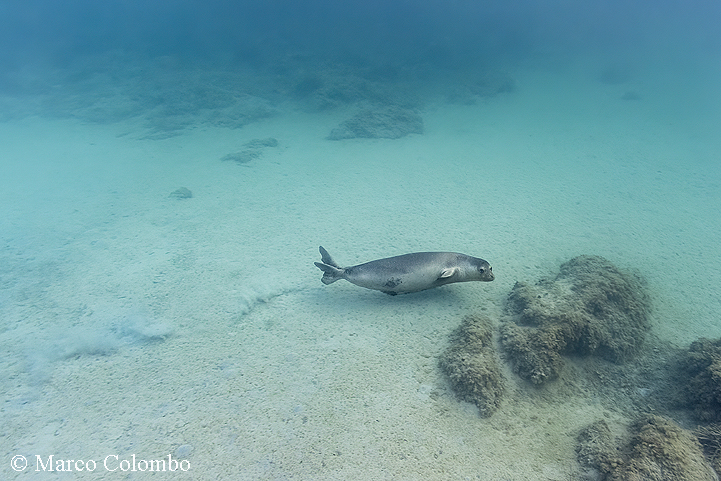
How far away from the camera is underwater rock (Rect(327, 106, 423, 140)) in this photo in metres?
10.7

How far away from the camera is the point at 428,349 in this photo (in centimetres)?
321

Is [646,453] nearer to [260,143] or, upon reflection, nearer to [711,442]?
[711,442]

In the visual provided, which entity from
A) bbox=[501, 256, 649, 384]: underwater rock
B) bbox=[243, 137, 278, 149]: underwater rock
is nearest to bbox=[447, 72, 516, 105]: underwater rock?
bbox=[243, 137, 278, 149]: underwater rock

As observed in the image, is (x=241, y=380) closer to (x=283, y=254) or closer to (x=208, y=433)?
(x=208, y=433)

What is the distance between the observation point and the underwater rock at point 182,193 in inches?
272

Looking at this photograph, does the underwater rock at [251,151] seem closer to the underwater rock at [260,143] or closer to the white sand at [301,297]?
the underwater rock at [260,143]

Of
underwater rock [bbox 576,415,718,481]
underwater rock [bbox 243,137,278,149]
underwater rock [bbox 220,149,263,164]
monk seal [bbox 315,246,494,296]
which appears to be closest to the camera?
underwater rock [bbox 576,415,718,481]

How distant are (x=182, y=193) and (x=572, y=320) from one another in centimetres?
656

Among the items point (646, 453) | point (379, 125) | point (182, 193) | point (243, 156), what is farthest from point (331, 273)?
point (379, 125)

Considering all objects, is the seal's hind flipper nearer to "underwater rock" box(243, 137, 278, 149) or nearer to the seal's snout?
the seal's snout

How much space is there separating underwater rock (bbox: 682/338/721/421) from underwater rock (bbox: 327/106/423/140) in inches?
341

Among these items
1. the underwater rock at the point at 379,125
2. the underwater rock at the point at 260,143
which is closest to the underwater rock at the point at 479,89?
the underwater rock at the point at 379,125

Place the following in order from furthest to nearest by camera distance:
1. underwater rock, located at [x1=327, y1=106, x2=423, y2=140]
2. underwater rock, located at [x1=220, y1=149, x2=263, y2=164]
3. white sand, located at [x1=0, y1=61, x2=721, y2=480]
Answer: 1. underwater rock, located at [x1=327, y1=106, x2=423, y2=140]
2. underwater rock, located at [x1=220, y1=149, x2=263, y2=164]
3. white sand, located at [x1=0, y1=61, x2=721, y2=480]

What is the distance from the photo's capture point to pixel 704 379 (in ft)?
8.89
